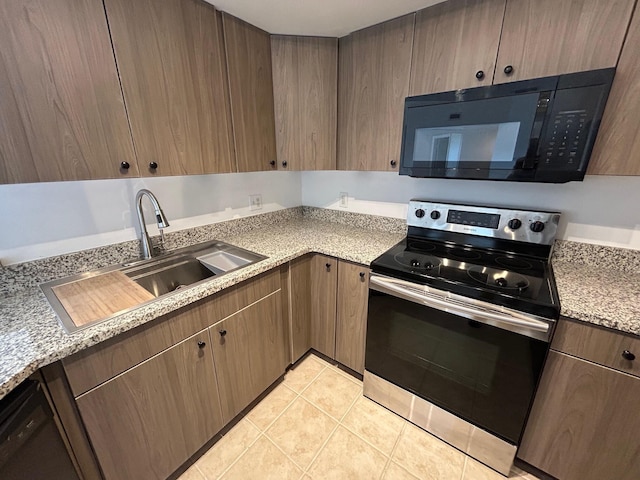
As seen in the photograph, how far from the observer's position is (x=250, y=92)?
1454 mm

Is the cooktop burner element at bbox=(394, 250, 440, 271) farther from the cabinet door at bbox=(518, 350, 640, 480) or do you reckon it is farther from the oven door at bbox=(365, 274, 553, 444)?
the cabinet door at bbox=(518, 350, 640, 480)

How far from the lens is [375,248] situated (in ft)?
5.24

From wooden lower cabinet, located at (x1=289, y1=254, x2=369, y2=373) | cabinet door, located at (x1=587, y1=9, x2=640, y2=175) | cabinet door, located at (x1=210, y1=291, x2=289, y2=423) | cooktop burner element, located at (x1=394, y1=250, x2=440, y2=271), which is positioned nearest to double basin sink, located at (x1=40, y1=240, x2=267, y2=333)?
cabinet door, located at (x1=210, y1=291, x2=289, y2=423)

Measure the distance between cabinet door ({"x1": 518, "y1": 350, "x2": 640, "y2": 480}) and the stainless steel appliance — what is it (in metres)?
0.07

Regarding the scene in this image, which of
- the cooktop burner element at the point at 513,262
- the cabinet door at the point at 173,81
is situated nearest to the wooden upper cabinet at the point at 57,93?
the cabinet door at the point at 173,81

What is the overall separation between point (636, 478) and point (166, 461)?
6.11ft

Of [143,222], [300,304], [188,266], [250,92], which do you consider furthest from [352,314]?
[250,92]

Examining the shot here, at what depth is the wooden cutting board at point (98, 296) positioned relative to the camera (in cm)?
97

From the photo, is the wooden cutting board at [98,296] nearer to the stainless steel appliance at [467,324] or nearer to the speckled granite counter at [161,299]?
the speckled granite counter at [161,299]

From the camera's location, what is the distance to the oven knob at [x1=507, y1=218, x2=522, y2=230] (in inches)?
54.6

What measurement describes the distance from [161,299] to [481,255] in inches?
61.6

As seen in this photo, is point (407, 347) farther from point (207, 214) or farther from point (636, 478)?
point (207, 214)

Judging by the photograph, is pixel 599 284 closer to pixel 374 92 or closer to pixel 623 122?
pixel 623 122

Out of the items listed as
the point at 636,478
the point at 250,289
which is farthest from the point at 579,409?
the point at 250,289
